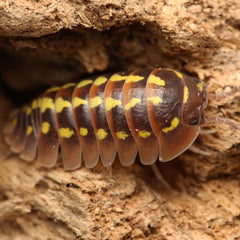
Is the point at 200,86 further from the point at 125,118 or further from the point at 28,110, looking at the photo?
the point at 28,110

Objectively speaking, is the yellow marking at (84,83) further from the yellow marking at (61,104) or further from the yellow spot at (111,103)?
the yellow spot at (111,103)

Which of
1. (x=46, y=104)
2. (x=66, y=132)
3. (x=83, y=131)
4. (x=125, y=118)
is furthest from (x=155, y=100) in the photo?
(x=46, y=104)

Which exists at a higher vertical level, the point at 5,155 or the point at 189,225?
the point at 5,155

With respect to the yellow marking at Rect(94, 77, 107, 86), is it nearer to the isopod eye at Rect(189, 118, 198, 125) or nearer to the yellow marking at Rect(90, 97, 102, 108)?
the yellow marking at Rect(90, 97, 102, 108)

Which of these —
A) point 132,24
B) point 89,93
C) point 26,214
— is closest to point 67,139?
point 89,93

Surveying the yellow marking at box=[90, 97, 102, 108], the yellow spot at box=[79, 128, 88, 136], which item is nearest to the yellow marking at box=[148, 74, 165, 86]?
the yellow marking at box=[90, 97, 102, 108]

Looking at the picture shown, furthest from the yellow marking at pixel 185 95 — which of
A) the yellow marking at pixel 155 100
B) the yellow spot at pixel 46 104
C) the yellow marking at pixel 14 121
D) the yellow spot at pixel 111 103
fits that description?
the yellow marking at pixel 14 121

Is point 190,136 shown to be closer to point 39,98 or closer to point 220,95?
point 220,95

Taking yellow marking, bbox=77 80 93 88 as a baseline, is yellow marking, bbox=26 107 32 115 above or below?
below
